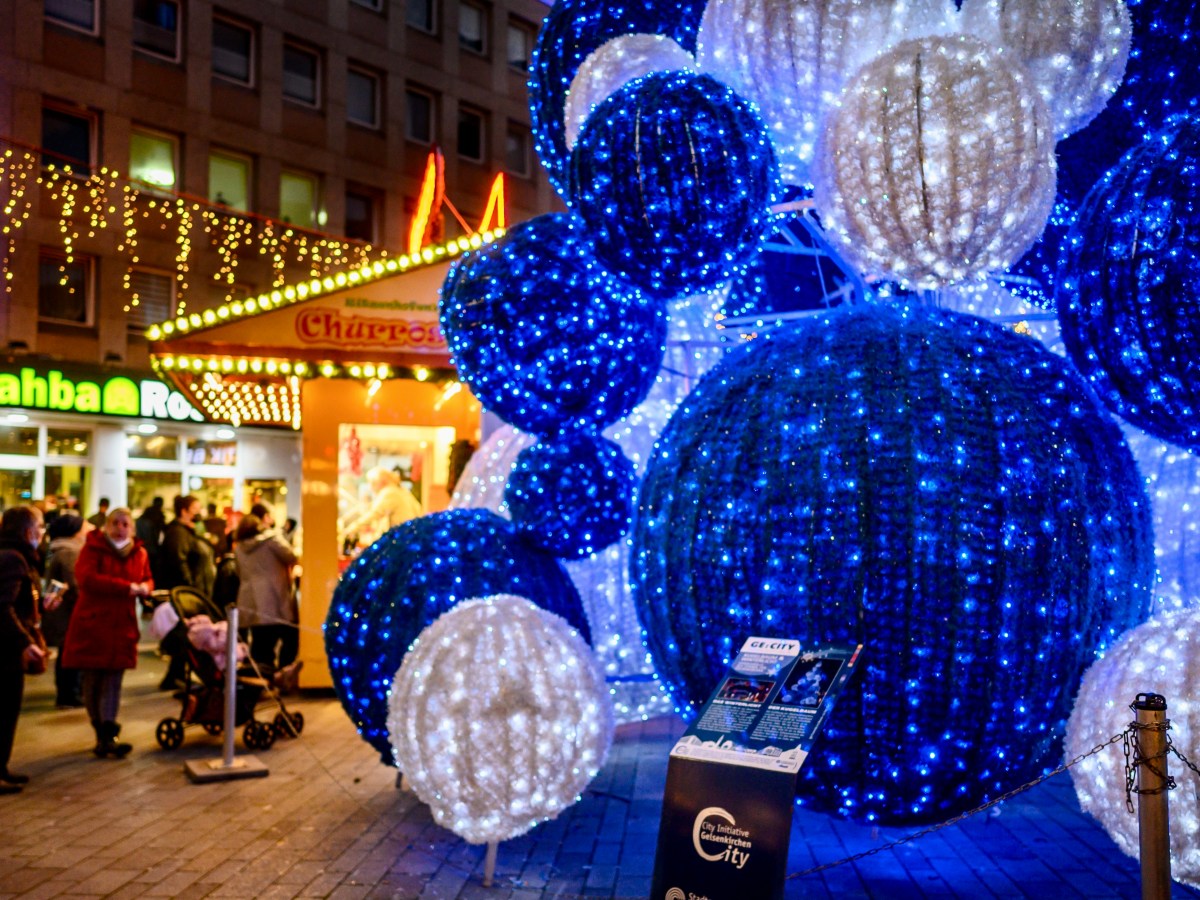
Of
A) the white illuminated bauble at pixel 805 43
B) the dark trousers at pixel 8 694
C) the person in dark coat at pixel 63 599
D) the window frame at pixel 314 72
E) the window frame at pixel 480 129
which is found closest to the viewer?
the white illuminated bauble at pixel 805 43

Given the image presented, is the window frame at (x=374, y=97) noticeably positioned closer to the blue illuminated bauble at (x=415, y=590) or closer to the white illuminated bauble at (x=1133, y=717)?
the blue illuminated bauble at (x=415, y=590)

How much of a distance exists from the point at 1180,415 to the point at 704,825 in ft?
6.03

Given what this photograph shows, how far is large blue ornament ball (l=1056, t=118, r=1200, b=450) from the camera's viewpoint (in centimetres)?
325

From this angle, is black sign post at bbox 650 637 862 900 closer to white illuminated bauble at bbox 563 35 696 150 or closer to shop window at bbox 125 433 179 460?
white illuminated bauble at bbox 563 35 696 150

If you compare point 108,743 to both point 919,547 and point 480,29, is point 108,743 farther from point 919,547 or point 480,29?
point 480,29

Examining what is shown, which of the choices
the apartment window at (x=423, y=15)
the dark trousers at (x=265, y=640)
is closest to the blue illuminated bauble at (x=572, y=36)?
the dark trousers at (x=265, y=640)

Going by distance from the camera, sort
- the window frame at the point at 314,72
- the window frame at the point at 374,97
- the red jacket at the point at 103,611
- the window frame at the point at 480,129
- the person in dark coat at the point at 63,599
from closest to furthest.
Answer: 1. the red jacket at the point at 103,611
2. the person in dark coat at the point at 63,599
3. the window frame at the point at 314,72
4. the window frame at the point at 374,97
5. the window frame at the point at 480,129

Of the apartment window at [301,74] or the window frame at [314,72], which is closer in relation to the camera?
the window frame at [314,72]

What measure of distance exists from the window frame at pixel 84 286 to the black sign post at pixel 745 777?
18.2 metres

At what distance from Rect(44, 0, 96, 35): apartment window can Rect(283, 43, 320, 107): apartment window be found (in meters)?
4.02

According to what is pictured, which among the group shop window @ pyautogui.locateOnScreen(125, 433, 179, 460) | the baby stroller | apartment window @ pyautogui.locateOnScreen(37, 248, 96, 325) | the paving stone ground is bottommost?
the paving stone ground

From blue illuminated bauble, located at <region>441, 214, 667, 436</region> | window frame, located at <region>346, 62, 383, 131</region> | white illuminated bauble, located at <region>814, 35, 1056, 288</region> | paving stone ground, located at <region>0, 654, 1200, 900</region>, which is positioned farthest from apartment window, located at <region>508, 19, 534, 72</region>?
white illuminated bauble, located at <region>814, 35, 1056, 288</region>

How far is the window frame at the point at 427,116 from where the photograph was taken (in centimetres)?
2525

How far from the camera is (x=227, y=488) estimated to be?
21.9 m
